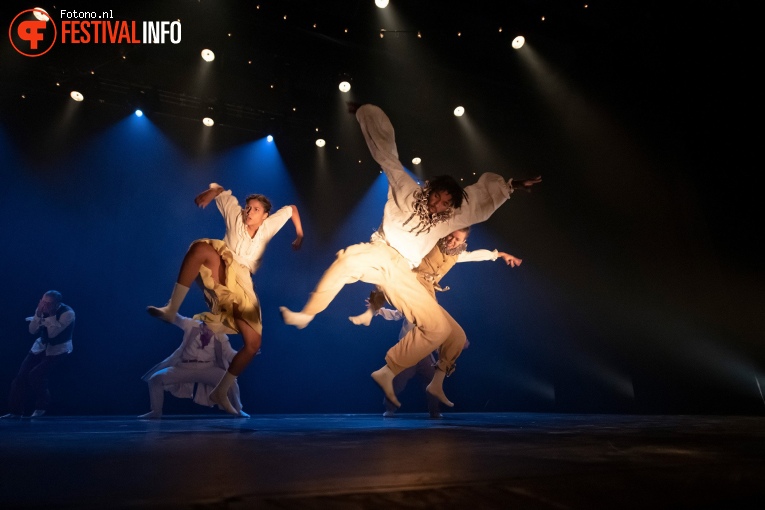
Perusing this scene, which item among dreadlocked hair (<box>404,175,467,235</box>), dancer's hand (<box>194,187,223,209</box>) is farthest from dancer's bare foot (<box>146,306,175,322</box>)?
dreadlocked hair (<box>404,175,467,235</box>)

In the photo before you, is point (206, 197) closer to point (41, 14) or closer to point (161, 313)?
point (161, 313)

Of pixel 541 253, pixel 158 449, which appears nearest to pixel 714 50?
pixel 541 253

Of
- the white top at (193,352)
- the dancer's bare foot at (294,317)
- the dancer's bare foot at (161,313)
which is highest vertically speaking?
the dancer's bare foot at (161,313)

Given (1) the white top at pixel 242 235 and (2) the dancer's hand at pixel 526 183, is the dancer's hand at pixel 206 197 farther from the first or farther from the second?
(2) the dancer's hand at pixel 526 183

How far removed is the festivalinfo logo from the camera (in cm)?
553

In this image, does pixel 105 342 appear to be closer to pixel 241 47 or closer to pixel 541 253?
pixel 241 47

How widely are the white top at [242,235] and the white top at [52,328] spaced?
288 cm

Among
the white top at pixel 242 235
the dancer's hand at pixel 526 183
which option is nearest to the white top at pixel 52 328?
the white top at pixel 242 235

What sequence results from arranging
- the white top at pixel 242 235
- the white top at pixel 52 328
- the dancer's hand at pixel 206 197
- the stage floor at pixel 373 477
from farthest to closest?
1. the white top at pixel 52 328
2. the white top at pixel 242 235
3. the dancer's hand at pixel 206 197
4. the stage floor at pixel 373 477

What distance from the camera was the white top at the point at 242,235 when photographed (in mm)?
4020

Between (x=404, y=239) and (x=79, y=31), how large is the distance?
195 inches

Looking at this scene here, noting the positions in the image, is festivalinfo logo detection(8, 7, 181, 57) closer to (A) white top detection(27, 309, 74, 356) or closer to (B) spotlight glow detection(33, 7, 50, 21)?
(B) spotlight glow detection(33, 7, 50, 21)

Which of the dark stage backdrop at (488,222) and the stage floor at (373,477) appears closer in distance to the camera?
the stage floor at (373,477)

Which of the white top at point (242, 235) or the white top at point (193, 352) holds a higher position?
the white top at point (242, 235)
